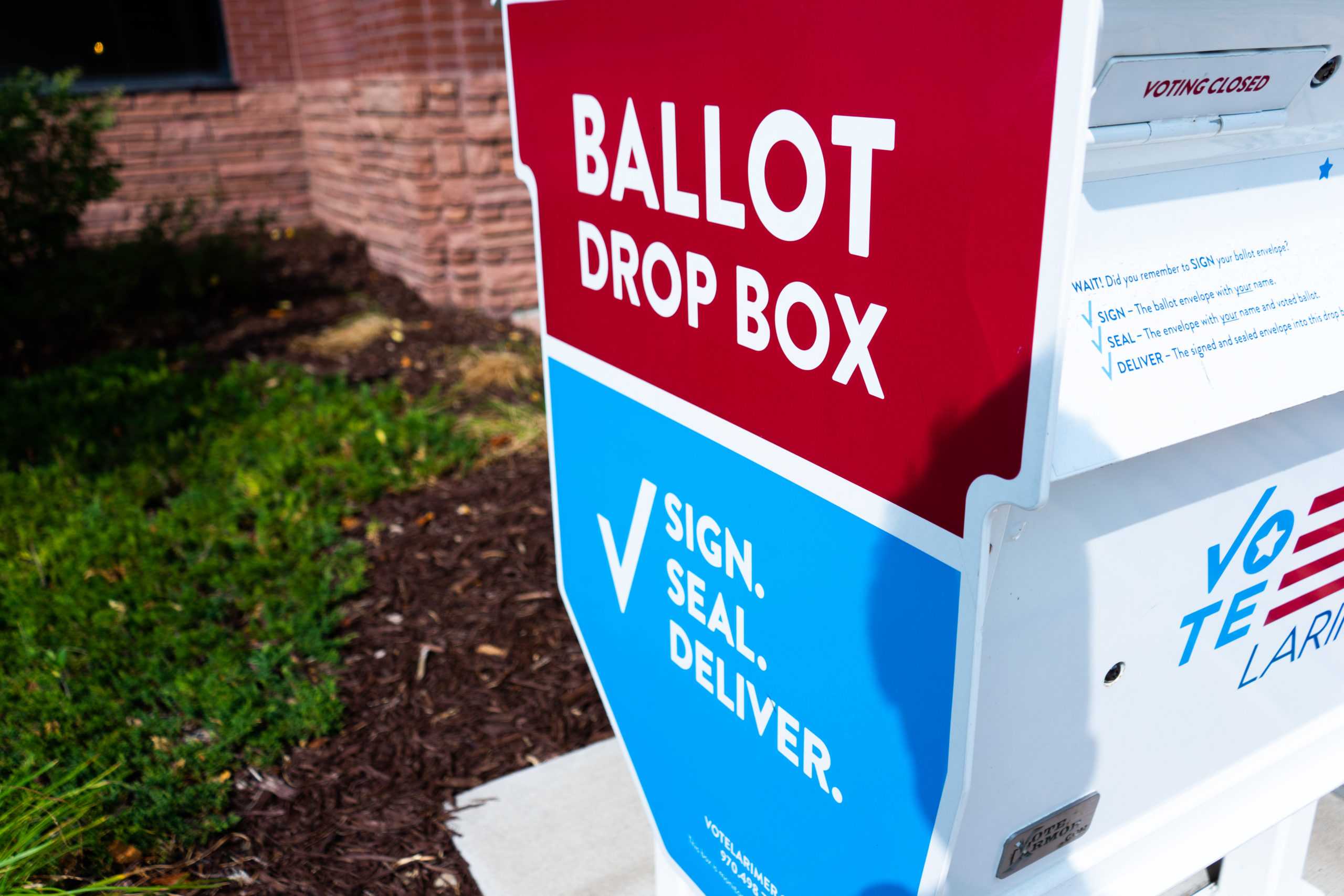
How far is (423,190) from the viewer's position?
6289mm

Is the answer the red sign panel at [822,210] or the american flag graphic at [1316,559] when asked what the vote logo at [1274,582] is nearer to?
the american flag graphic at [1316,559]

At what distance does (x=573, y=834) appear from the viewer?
253 cm

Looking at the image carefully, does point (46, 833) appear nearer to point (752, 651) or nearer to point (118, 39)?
point (752, 651)

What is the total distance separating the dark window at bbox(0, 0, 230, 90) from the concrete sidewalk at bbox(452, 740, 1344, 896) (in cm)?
769

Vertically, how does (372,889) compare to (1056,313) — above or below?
below

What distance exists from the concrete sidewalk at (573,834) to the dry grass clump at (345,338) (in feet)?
12.6

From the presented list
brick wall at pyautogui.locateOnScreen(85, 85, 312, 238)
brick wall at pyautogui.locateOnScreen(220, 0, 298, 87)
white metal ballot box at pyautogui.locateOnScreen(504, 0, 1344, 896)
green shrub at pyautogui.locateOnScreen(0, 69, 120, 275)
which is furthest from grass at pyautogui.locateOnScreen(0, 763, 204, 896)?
brick wall at pyautogui.locateOnScreen(220, 0, 298, 87)

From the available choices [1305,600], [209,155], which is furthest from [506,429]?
[209,155]

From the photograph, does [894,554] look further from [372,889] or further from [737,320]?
[372,889]

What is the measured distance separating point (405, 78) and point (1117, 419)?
5803 millimetres

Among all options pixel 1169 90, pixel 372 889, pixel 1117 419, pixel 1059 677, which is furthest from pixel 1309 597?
pixel 372 889

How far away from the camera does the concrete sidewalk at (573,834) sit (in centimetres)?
238

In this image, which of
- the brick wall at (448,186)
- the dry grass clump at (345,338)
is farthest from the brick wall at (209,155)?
the dry grass clump at (345,338)

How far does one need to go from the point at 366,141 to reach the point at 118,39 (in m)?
3.21
